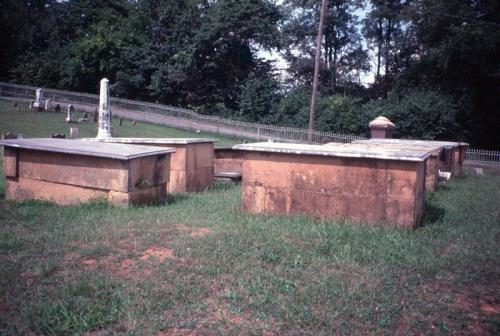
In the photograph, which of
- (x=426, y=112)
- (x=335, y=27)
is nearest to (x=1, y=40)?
(x=335, y=27)

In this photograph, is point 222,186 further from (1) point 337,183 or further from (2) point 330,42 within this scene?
(2) point 330,42

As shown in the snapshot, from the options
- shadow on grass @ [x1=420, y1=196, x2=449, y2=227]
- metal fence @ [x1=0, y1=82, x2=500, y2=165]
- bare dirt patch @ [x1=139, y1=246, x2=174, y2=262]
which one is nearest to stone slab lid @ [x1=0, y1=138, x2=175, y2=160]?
bare dirt patch @ [x1=139, y1=246, x2=174, y2=262]

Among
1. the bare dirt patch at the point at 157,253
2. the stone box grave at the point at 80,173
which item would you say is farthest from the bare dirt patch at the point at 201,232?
the stone box grave at the point at 80,173

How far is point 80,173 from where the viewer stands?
26.2 ft

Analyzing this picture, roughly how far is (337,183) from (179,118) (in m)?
27.8

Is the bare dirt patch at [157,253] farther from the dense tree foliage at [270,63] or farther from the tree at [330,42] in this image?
the tree at [330,42]

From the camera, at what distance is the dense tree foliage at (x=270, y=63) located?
95.1ft

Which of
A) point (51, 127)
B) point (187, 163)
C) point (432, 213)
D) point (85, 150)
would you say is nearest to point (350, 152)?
point (432, 213)

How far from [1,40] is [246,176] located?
140 feet

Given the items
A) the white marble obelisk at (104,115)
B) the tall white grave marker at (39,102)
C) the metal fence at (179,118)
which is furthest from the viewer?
the tall white grave marker at (39,102)

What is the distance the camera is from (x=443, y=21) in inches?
1145

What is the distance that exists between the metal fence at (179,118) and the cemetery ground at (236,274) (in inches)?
856

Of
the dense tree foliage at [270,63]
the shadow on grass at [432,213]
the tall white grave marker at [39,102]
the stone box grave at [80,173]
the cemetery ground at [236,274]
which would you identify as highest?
the dense tree foliage at [270,63]

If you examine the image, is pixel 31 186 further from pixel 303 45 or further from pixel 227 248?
pixel 303 45
